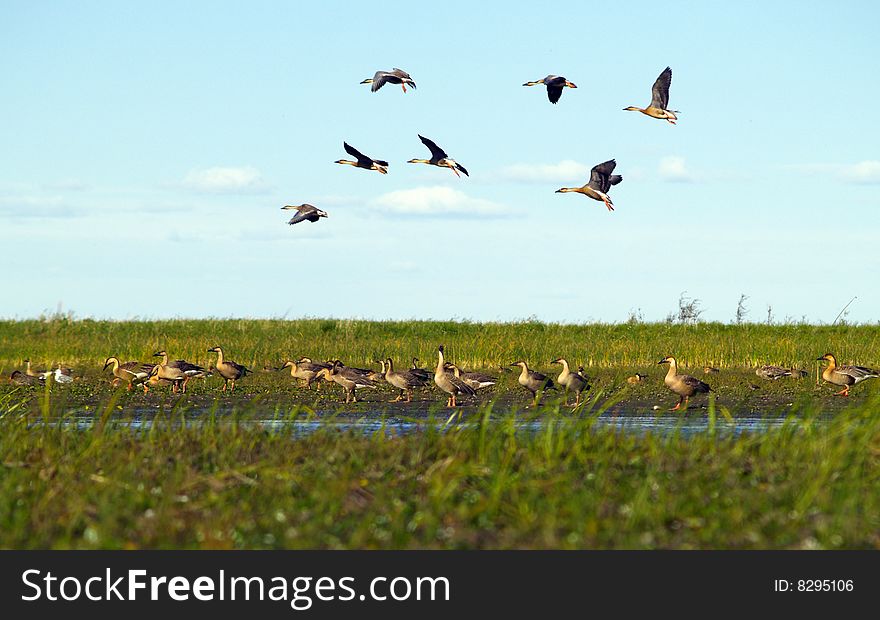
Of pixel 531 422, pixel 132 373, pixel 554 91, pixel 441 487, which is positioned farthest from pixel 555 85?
pixel 441 487

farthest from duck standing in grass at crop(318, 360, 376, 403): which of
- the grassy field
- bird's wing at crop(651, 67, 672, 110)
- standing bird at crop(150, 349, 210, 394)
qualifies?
the grassy field

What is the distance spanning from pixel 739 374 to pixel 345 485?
20444 mm

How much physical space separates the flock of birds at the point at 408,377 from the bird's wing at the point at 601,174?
3.70 metres

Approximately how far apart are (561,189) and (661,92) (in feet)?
9.97

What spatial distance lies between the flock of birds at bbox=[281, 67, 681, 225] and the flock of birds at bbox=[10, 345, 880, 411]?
3.32 metres

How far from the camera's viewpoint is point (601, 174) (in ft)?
74.9

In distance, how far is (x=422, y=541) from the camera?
895 centimetres

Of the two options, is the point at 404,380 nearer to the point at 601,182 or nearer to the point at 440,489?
the point at 601,182

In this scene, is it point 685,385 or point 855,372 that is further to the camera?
point 855,372

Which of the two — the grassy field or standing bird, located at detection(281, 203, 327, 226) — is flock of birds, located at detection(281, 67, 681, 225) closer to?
standing bird, located at detection(281, 203, 327, 226)

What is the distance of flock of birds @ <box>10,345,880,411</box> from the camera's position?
920 inches

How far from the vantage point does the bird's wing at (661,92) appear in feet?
73.8

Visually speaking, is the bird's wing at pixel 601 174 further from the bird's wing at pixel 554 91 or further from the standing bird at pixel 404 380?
the standing bird at pixel 404 380
